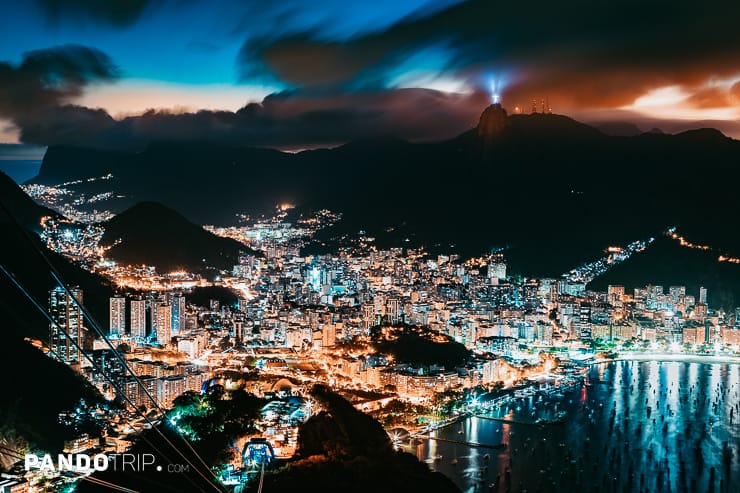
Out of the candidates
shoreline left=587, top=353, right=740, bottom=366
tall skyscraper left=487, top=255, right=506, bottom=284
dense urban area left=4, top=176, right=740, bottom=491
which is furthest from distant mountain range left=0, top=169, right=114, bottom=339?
tall skyscraper left=487, top=255, right=506, bottom=284

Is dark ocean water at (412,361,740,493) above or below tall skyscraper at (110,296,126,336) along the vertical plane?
below

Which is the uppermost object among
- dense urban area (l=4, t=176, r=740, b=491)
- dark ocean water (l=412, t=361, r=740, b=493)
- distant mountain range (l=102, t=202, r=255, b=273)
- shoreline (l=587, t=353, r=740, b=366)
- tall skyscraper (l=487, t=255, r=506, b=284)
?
distant mountain range (l=102, t=202, r=255, b=273)

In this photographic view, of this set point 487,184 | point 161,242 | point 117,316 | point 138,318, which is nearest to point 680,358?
point 138,318

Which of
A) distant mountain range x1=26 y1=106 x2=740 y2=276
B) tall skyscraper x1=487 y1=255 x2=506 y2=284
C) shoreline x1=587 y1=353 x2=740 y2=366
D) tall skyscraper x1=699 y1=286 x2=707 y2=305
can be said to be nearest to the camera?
shoreline x1=587 y1=353 x2=740 y2=366

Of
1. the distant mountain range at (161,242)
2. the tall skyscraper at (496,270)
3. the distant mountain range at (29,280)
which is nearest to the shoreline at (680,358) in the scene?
the tall skyscraper at (496,270)

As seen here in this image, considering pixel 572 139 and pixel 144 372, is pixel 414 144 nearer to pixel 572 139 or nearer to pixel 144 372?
pixel 572 139

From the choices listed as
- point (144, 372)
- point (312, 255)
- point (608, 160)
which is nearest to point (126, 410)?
point (144, 372)

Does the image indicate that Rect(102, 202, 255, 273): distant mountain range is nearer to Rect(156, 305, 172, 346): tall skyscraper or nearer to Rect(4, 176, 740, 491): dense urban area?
Rect(4, 176, 740, 491): dense urban area
